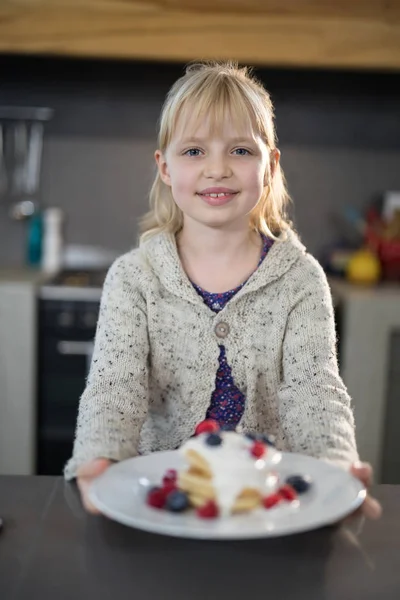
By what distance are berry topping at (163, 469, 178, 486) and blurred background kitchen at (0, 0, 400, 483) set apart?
1650 millimetres

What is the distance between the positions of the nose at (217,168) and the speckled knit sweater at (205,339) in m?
0.19

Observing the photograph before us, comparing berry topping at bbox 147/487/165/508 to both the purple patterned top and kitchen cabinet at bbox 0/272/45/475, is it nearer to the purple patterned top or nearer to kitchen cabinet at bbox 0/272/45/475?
the purple patterned top

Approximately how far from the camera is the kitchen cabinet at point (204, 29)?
250 centimetres

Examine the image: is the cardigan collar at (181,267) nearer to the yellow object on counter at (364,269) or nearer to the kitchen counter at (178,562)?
the kitchen counter at (178,562)

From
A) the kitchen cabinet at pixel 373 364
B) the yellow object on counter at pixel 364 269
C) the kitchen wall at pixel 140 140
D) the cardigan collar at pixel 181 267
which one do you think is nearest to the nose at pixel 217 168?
the cardigan collar at pixel 181 267

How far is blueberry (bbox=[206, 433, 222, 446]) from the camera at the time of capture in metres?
0.87

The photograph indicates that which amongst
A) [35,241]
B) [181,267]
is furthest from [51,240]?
[181,267]

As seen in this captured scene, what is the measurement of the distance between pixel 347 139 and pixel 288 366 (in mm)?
1871

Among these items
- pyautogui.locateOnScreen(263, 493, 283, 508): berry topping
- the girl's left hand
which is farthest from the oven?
pyautogui.locateOnScreen(263, 493, 283, 508): berry topping

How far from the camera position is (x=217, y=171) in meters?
1.21

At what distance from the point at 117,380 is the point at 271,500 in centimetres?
42

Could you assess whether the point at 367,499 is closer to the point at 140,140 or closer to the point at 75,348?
the point at 75,348

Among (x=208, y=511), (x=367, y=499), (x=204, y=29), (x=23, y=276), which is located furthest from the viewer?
(x=23, y=276)

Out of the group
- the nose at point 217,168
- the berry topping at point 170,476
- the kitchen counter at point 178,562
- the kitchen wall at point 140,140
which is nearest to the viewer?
the kitchen counter at point 178,562
